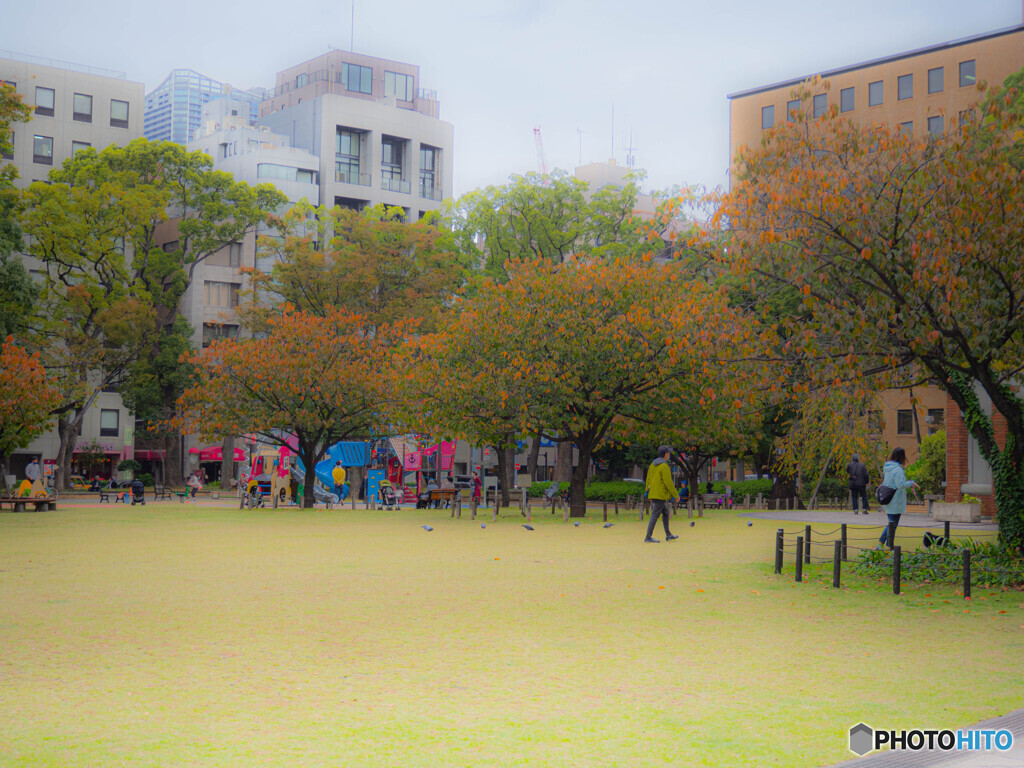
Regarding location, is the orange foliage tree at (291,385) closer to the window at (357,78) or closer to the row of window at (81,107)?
the row of window at (81,107)

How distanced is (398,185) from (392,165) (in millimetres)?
2075

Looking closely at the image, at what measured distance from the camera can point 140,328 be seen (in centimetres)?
5569

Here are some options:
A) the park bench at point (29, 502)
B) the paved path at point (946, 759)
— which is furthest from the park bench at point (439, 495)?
the paved path at point (946, 759)

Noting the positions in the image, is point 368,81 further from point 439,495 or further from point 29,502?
point 29,502

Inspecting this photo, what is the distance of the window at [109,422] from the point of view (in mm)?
70875

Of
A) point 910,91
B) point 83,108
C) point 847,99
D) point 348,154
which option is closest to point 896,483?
point 910,91

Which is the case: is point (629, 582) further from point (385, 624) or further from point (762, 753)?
point (762, 753)

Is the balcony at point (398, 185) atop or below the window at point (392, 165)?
below

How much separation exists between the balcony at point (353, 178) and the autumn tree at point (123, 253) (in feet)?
51.3

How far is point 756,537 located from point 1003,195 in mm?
12267

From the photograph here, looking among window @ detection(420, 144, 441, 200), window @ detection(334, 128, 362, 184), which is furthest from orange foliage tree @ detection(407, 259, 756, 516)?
window @ detection(420, 144, 441, 200)

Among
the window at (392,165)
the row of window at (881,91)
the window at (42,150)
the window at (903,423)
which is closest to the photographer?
the window at (903,423)

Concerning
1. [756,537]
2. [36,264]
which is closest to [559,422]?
[756,537]

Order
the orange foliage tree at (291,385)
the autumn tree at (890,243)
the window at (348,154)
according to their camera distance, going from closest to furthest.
Result: 1. the autumn tree at (890,243)
2. the orange foliage tree at (291,385)
3. the window at (348,154)
